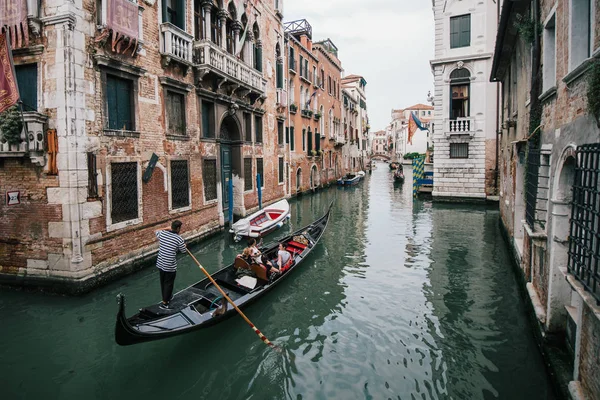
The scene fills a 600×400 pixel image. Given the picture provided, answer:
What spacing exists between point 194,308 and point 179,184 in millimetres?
5022

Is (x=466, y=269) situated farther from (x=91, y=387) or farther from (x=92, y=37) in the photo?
(x=92, y=37)

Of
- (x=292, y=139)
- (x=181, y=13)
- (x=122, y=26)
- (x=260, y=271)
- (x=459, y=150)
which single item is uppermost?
(x=181, y=13)

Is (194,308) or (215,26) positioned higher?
(215,26)

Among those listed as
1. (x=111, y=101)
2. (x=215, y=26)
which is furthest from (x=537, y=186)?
(x=215, y=26)

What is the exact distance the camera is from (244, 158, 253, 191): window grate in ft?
45.3

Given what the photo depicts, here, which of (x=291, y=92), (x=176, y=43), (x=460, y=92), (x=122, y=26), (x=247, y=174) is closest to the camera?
(x=122, y=26)

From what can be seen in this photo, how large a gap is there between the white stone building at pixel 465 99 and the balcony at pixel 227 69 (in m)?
8.62

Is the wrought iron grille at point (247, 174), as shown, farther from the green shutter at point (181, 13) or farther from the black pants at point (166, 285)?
the black pants at point (166, 285)

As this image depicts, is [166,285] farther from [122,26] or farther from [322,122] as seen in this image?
[322,122]

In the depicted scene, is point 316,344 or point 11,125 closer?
→ point 316,344

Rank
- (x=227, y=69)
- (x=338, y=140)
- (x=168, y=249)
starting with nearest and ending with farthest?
(x=168, y=249) → (x=227, y=69) → (x=338, y=140)

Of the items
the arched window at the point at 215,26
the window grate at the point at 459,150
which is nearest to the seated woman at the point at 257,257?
the arched window at the point at 215,26

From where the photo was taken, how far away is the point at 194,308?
530 centimetres

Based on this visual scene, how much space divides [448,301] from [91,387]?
5.37 m
